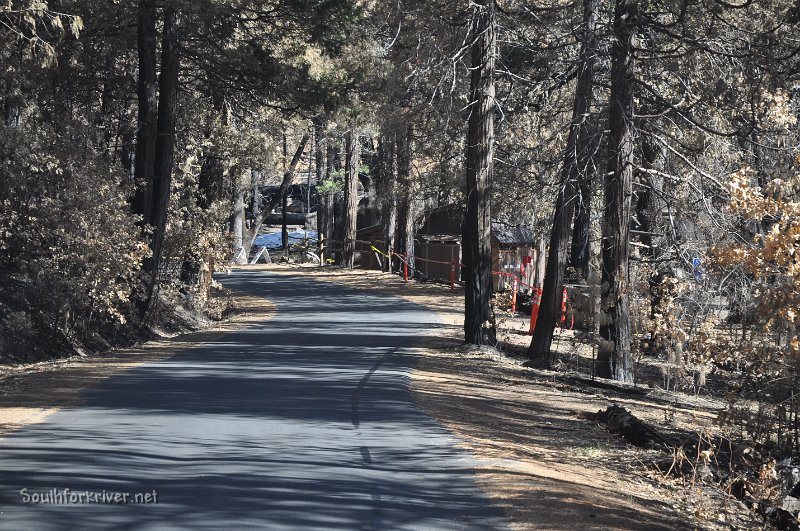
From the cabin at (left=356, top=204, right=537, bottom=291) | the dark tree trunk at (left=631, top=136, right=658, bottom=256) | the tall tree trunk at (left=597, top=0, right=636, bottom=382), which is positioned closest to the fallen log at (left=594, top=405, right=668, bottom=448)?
the tall tree trunk at (left=597, top=0, right=636, bottom=382)

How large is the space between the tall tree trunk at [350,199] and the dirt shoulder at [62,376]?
21.9 metres

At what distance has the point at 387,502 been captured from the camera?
26.3 ft

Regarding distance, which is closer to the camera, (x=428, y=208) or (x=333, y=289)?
(x=333, y=289)

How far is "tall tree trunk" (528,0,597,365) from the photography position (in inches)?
805

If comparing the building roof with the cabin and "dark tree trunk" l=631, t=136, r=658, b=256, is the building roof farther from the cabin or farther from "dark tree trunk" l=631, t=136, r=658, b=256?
"dark tree trunk" l=631, t=136, r=658, b=256

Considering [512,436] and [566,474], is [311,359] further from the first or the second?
[566,474]

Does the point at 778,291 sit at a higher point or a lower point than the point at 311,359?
higher

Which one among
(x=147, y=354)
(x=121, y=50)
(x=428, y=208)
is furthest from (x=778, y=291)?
(x=428, y=208)

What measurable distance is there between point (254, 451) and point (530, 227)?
95.2 feet

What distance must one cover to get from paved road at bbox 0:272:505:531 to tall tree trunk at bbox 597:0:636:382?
197 inches

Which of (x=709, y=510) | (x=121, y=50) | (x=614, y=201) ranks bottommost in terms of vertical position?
(x=709, y=510)

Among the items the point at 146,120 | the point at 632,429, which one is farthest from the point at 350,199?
the point at 632,429

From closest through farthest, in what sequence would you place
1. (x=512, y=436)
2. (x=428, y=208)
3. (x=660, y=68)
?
1. (x=512, y=436)
2. (x=660, y=68)
3. (x=428, y=208)

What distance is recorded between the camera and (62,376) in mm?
16391
